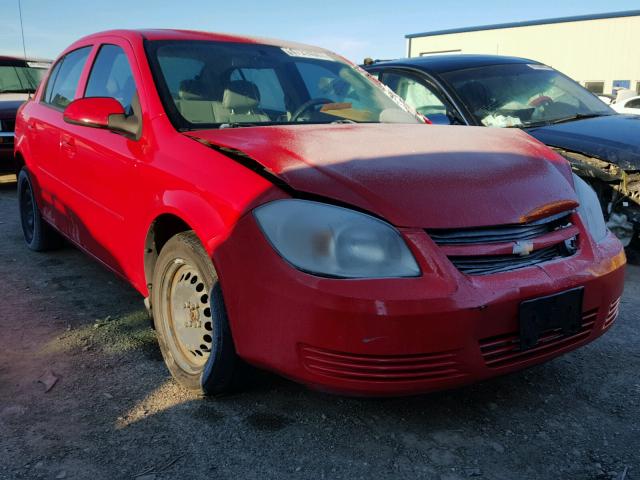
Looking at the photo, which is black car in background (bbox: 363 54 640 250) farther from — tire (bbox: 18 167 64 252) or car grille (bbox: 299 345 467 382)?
tire (bbox: 18 167 64 252)

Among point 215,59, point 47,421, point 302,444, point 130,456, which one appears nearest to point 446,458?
point 302,444

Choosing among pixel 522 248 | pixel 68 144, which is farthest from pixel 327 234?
pixel 68 144

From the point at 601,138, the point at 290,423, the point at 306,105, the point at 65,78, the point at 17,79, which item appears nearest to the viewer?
the point at 290,423

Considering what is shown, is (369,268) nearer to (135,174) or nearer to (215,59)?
(135,174)

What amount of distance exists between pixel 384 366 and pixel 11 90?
850 cm

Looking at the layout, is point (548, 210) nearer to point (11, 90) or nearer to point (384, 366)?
point (384, 366)

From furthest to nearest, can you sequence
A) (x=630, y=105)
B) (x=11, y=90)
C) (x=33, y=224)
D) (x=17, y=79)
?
(x=630, y=105) < (x=17, y=79) < (x=11, y=90) < (x=33, y=224)

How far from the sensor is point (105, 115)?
2742 millimetres

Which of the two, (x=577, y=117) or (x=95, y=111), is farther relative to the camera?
(x=577, y=117)

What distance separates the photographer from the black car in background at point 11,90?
7688 millimetres

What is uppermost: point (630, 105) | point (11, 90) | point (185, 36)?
point (185, 36)

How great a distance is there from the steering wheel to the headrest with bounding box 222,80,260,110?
195 mm

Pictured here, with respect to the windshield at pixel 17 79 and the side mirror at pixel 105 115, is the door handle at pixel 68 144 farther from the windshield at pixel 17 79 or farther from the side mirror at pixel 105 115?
the windshield at pixel 17 79

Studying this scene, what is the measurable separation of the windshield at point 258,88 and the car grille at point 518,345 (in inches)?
57.5
